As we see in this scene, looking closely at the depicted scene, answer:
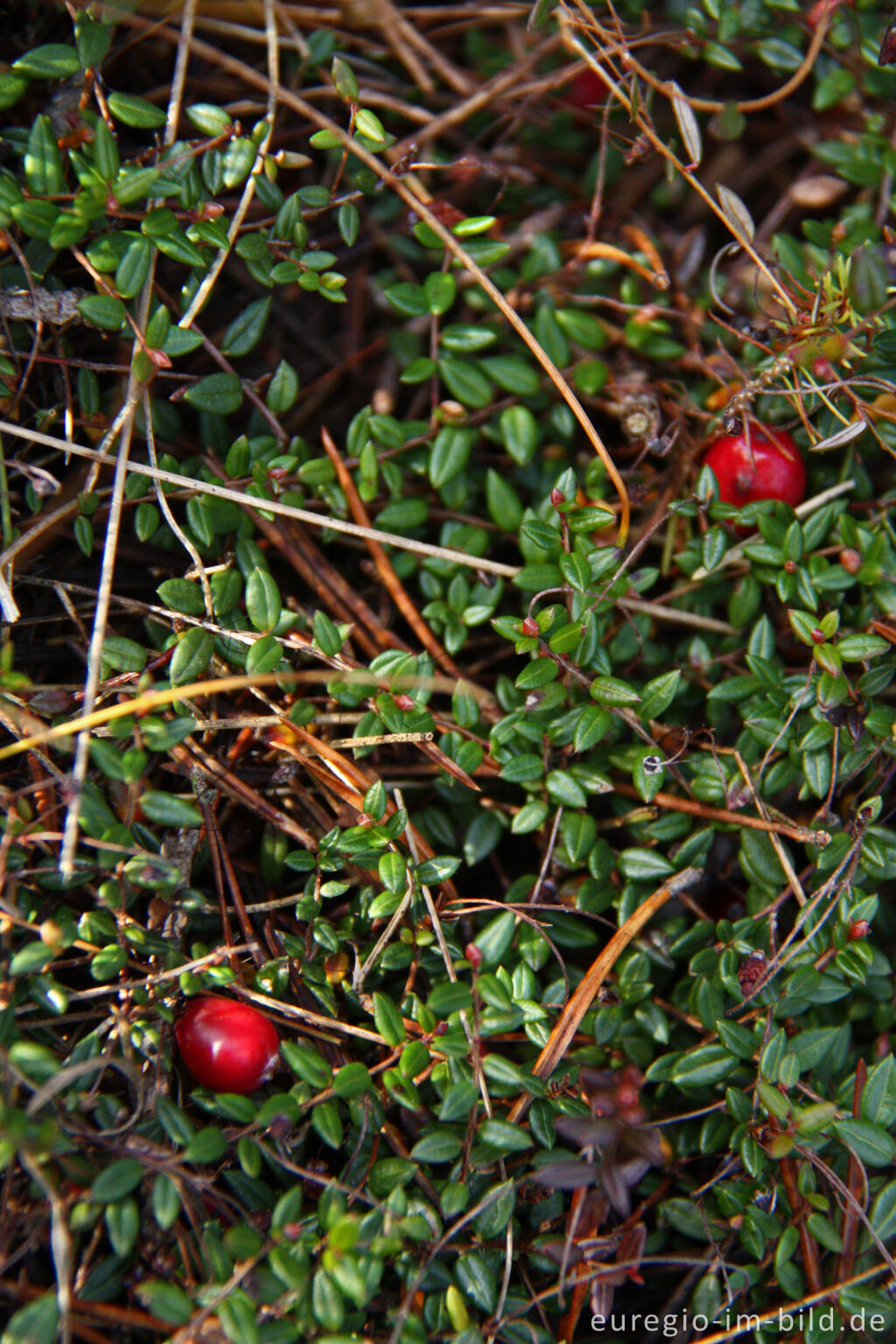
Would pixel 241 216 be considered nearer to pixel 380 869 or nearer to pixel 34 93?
pixel 34 93

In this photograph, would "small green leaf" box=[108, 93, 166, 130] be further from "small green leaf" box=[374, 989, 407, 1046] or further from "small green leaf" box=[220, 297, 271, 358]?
"small green leaf" box=[374, 989, 407, 1046]

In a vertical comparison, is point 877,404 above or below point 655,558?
above

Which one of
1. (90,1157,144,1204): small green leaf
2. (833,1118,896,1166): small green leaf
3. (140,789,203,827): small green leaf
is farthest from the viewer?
(833,1118,896,1166): small green leaf

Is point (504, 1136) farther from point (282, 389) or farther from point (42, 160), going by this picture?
point (42, 160)

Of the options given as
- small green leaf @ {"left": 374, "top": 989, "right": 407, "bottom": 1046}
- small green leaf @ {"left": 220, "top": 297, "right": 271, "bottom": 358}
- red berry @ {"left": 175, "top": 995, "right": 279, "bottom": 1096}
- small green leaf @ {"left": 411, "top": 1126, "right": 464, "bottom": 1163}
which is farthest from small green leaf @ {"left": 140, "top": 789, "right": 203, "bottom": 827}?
small green leaf @ {"left": 220, "top": 297, "right": 271, "bottom": 358}

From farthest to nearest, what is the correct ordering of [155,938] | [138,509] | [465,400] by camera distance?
[465,400], [138,509], [155,938]

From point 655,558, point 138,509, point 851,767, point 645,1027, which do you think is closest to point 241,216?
point 138,509

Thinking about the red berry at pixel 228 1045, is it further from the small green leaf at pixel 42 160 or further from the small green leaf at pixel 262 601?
the small green leaf at pixel 42 160
